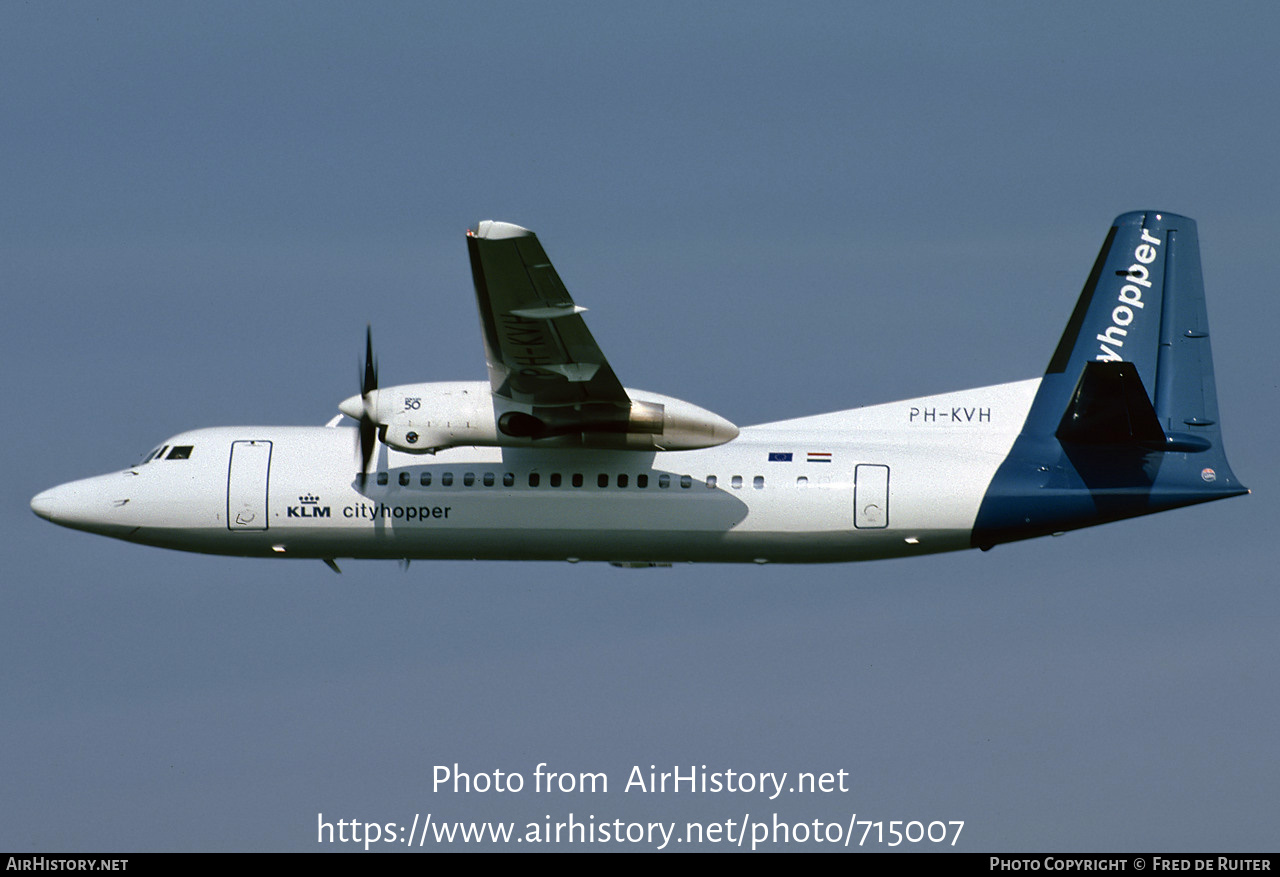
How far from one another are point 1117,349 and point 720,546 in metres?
7.45

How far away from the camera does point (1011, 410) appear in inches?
1157

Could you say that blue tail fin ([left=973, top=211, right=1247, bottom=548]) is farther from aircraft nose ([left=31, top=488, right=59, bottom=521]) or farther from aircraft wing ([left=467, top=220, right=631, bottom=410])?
aircraft nose ([left=31, top=488, right=59, bottom=521])

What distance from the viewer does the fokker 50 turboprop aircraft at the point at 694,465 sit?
2761cm

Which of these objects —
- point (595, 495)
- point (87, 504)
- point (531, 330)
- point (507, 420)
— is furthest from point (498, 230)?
point (87, 504)

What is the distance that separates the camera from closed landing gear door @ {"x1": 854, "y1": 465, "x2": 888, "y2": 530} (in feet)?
92.9

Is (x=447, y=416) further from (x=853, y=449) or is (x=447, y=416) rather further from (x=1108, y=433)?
(x=1108, y=433)

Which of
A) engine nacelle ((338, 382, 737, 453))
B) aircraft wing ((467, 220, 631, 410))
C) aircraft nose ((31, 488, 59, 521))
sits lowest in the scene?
aircraft nose ((31, 488, 59, 521))

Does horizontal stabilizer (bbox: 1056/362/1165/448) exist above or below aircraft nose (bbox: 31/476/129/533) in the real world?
above

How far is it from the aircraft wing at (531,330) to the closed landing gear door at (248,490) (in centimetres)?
483

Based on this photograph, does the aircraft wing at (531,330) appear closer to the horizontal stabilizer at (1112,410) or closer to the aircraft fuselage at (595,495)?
the aircraft fuselage at (595,495)

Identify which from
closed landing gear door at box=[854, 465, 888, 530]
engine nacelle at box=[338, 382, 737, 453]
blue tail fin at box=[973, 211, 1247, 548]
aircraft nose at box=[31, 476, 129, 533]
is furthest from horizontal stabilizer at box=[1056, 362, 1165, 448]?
aircraft nose at box=[31, 476, 129, 533]

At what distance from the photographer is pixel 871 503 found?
28.3 metres

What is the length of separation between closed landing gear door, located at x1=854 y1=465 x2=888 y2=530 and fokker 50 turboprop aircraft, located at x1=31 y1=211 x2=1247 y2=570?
35mm

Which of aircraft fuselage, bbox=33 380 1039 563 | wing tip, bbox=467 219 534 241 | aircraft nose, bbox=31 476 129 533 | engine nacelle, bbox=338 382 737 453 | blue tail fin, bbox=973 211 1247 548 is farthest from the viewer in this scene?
aircraft nose, bbox=31 476 129 533
